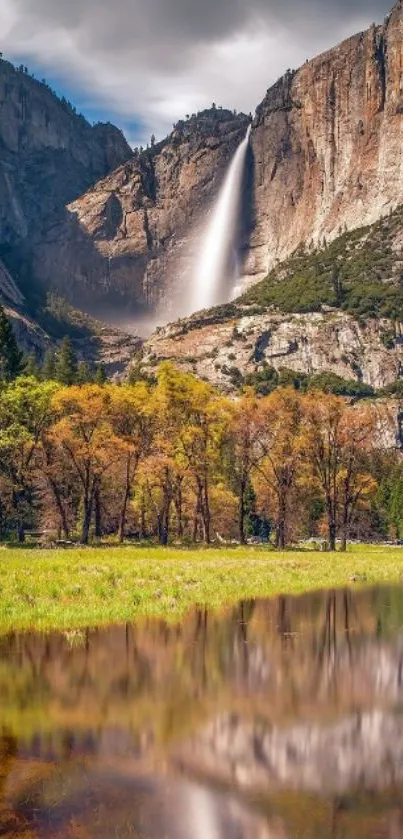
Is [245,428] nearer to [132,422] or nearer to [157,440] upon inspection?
[157,440]

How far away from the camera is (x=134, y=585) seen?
27.6 m

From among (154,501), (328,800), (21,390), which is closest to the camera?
(328,800)

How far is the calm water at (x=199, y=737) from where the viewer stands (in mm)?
8031

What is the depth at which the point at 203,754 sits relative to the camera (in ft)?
32.7

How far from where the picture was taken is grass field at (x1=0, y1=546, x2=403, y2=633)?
70.5 feet

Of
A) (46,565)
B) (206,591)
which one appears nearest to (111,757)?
(206,591)

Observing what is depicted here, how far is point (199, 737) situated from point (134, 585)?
56.4 feet

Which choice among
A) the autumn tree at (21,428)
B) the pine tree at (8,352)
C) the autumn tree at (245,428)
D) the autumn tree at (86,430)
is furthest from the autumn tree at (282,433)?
the pine tree at (8,352)

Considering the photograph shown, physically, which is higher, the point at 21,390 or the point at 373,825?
the point at 21,390

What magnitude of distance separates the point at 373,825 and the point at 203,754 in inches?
106

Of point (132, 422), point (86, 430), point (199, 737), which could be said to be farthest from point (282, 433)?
point (199, 737)

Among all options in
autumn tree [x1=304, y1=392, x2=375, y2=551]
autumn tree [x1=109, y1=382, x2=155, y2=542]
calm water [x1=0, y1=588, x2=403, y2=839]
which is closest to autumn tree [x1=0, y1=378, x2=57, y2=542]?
autumn tree [x1=109, y1=382, x2=155, y2=542]

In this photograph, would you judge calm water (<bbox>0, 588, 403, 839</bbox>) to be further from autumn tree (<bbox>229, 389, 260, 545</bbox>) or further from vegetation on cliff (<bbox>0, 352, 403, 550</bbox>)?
autumn tree (<bbox>229, 389, 260, 545</bbox>)

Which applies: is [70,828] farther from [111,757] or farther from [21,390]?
[21,390]
